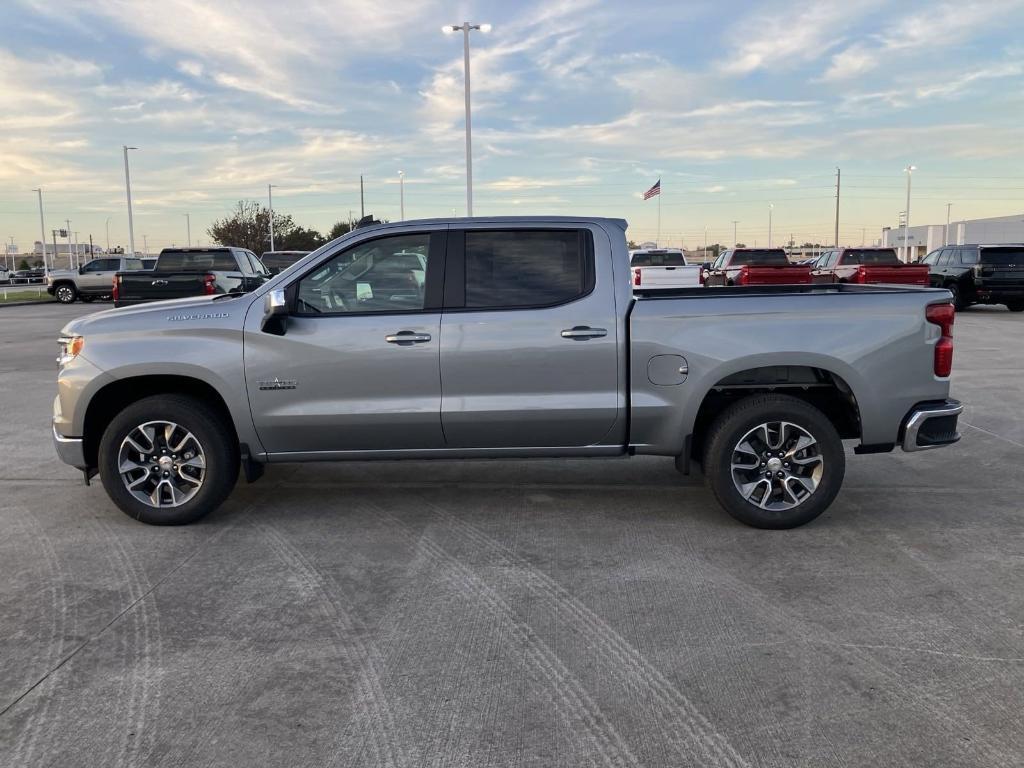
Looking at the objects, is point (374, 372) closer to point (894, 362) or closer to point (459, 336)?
point (459, 336)

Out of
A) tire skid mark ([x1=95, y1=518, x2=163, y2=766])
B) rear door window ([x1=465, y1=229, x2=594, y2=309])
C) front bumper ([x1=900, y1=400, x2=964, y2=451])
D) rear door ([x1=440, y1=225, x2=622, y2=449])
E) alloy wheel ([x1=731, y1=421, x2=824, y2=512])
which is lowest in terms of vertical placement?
tire skid mark ([x1=95, y1=518, x2=163, y2=766])

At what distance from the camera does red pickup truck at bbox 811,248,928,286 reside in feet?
71.2

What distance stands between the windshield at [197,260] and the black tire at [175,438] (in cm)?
1517

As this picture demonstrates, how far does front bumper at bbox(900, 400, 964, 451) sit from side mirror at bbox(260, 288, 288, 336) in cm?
394

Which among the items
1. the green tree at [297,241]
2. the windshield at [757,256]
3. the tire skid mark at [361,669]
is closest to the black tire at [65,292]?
the windshield at [757,256]

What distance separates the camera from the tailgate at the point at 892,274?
2155 cm

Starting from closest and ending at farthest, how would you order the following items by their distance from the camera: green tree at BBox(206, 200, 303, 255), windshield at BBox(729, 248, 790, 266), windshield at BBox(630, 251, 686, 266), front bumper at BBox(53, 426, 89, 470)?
front bumper at BBox(53, 426, 89, 470)
windshield at BBox(630, 251, 686, 266)
windshield at BBox(729, 248, 790, 266)
green tree at BBox(206, 200, 303, 255)

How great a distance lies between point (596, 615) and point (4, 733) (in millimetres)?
2500

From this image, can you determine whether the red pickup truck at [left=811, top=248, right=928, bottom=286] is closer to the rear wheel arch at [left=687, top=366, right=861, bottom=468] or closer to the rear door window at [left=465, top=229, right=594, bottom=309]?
the rear wheel arch at [left=687, top=366, right=861, bottom=468]

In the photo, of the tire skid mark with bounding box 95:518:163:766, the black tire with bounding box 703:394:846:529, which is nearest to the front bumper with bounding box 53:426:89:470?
the tire skid mark with bounding box 95:518:163:766

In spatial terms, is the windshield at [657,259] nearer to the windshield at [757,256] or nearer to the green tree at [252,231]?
the windshield at [757,256]

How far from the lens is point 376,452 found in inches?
220

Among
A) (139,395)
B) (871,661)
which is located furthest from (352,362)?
(871,661)

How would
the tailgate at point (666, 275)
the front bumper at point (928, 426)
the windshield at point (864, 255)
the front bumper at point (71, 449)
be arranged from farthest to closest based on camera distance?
the windshield at point (864, 255)
the tailgate at point (666, 275)
the front bumper at point (71, 449)
the front bumper at point (928, 426)
